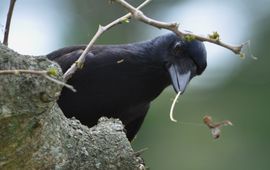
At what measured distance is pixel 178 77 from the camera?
19.1ft

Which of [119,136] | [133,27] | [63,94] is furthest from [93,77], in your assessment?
[133,27]

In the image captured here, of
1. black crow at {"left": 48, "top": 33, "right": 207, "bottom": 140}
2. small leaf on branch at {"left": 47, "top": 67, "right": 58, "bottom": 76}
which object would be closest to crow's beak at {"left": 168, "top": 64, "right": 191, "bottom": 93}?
black crow at {"left": 48, "top": 33, "right": 207, "bottom": 140}

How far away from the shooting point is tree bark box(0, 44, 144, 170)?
3412 millimetres

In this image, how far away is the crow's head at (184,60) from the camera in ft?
19.2

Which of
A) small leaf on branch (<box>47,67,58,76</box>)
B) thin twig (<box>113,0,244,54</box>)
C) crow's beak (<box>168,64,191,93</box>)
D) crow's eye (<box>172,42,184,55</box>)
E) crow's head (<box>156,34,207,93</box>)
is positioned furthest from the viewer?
crow's eye (<box>172,42,184,55</box>)

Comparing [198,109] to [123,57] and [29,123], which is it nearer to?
[123,57]

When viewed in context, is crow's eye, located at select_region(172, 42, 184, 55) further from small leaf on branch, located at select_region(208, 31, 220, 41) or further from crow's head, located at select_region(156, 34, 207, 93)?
small leaf on branch, located at select_region(208, 31, 220, 41)

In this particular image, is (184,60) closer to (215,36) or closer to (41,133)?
(215,36)

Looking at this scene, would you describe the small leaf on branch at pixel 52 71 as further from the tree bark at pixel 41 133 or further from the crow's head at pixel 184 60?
the crow's head at pixel 184 60

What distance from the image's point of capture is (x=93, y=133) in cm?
412

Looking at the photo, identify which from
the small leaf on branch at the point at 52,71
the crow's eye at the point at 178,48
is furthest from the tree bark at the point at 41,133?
the crow's eye at the point at 178,48

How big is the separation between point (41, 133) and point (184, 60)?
2.47m

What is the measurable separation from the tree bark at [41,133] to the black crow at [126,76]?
1589 mm

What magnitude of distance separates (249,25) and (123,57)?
7681mm
